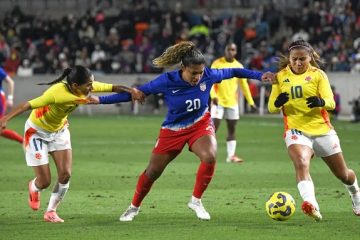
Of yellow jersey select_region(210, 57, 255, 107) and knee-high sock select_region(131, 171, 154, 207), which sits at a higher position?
knee-high sock select_region(131, 171, 154, 207)

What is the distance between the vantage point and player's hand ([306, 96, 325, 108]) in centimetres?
1128

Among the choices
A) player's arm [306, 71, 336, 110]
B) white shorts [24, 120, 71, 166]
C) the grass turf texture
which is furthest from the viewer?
white shorts [24, 120, 71, 166]

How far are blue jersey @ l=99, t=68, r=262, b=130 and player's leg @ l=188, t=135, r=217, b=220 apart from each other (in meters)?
0.26

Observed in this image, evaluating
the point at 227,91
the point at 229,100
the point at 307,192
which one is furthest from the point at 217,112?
the point at 307,192

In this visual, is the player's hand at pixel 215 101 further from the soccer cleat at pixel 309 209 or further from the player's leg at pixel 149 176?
the soccer cleat at pixel 309 209

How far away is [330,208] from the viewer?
43.1 ft

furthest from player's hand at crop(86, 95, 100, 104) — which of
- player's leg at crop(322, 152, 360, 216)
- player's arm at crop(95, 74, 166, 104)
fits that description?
player's leg at crop(322, 152, 360, 216)

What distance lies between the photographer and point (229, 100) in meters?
20.8

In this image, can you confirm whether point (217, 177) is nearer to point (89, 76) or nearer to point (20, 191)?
point (20, 191)

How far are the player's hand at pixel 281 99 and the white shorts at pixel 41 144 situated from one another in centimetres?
269

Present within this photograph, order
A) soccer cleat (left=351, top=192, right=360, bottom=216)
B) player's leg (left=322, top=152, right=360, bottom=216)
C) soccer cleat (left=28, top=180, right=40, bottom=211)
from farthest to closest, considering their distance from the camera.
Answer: soccer cleat (left=28, top=180, right=40, bottom=211) → soccer cleat (left=351, top=192, right=360, bottom=216) → player's leg (left=322, top=152, right=360, bottom=216)

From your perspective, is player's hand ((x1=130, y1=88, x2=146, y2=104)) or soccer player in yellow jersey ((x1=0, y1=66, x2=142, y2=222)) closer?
player's hand ((x1=130, y1=88, x2=146, y2=104))

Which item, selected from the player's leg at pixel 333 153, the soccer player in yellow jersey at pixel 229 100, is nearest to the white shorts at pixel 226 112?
the soccer player in yellow jersey at pixel 229 100

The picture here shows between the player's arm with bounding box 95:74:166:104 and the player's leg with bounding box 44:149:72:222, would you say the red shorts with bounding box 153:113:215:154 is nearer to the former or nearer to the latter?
the player's arm with bounding box 95:74:166:104
